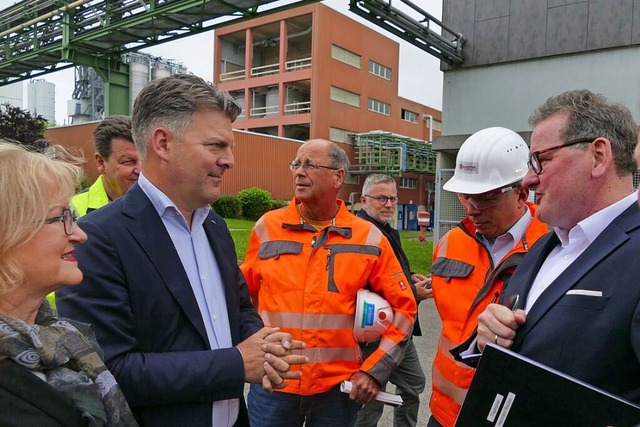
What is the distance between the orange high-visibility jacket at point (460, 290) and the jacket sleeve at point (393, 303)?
31 cm

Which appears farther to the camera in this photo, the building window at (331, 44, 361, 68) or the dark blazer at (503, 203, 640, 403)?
the building window at (331, 44, 361, 68)

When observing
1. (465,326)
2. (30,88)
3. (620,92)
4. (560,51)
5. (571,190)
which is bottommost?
(465,326)

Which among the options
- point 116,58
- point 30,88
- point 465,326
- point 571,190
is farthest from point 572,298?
point 30,88

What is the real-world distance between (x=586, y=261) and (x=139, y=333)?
141 cm

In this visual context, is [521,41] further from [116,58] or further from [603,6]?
[116,58]

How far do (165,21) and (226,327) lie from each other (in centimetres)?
1197

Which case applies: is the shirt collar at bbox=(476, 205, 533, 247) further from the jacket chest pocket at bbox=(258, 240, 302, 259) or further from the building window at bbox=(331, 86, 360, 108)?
the building window at bbox=(331, 86, 360, 108)

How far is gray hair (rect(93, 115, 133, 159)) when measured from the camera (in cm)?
306

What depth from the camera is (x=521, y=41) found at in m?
11.8

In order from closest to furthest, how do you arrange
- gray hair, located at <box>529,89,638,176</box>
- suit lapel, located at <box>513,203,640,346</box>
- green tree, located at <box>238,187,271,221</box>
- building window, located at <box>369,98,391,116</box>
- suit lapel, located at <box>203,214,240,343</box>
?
suit lapel, located at <box>513,203,640,346</box> < gray hair, located at <box>529,89,638,176</box> < suit lapel, located at <box>203,214,240,343</box> < green tree, located at <box>238,187,271,221</box> < building window, located at <box>369,98,391,116</box>

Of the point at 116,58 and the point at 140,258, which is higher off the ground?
the point at 116,58

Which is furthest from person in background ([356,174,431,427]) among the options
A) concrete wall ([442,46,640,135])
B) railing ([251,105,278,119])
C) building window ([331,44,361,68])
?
building window ([331,44,361,68])

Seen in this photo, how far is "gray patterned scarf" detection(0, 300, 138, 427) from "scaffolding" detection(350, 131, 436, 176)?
94.6 ft

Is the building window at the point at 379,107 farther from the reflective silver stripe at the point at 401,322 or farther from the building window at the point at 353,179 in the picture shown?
the reflective silver stripe at the point at 401,322
